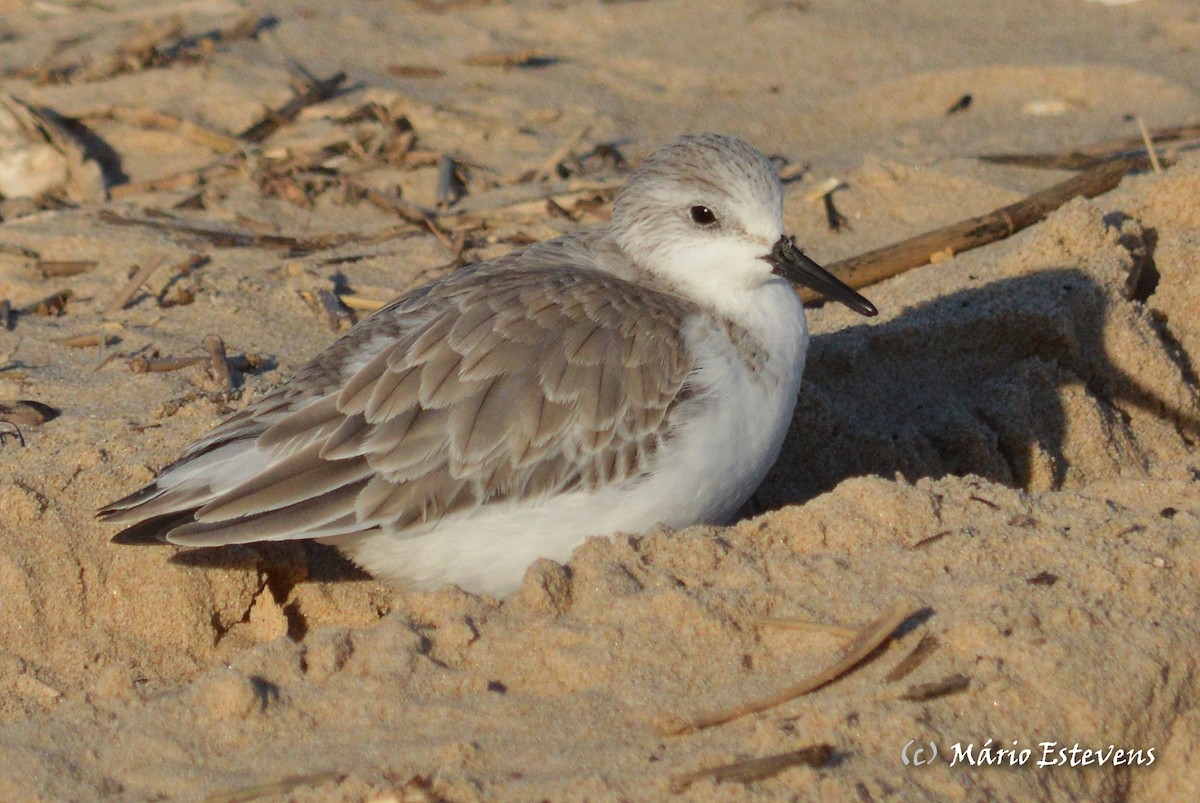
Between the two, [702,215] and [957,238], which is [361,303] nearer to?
[702,215]

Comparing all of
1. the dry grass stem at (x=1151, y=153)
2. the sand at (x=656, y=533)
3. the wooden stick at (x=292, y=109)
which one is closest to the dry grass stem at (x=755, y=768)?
the sand at (x=656, y=533)

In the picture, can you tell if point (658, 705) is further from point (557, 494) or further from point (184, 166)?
point (184, 166)

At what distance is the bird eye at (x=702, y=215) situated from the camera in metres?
4.35

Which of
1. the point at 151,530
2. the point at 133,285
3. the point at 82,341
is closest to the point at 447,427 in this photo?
the point at 151,530

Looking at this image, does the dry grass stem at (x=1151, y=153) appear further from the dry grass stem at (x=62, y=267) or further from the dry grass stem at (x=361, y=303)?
the dry grass stem at (x=62, y=267)

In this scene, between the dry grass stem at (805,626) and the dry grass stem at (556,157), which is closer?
the dry grass stem at (805,626)

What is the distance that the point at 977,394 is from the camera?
506 cm

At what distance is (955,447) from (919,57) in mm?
4397

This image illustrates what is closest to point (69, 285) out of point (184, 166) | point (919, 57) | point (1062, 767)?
point (184, 166)

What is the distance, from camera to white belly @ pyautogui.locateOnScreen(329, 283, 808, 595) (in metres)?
3.96

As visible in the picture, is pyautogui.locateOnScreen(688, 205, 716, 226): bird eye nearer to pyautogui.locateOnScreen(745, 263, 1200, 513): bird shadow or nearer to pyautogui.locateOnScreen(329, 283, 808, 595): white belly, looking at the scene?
pyautogui.locateOnScreen(329, 283, 808, 595): white belly

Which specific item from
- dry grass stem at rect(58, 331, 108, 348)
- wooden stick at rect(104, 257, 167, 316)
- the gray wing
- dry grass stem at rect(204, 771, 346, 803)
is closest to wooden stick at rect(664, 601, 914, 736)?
dry grass stem at rect(204, 771, 346, 803)

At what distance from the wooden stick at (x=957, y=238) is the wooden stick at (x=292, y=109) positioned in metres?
3.28

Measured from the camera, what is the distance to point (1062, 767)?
2904 mm
